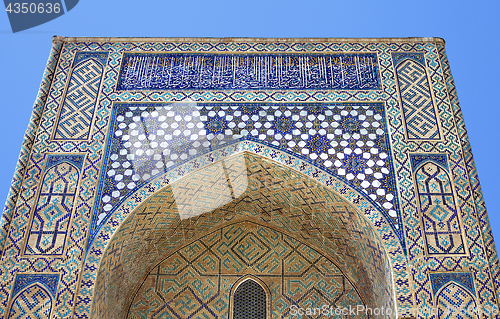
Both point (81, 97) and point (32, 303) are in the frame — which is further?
point (81, 97)

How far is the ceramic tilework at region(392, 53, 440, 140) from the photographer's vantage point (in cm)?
588

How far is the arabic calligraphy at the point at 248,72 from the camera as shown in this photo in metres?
6.23

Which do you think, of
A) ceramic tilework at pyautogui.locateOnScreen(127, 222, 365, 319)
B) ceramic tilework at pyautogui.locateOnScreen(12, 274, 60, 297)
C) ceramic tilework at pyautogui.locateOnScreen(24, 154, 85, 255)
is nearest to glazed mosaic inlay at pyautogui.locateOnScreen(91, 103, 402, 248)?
ceramic tilework at pyautogui.locateOnScreen(24, 154, 85, 255)

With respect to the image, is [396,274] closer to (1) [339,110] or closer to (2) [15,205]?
(1) [339,110]

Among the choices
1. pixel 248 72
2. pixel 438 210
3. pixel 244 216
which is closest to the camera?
pixel 438 210

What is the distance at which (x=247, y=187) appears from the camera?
606cm

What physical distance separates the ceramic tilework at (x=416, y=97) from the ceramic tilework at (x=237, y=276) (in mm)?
1675

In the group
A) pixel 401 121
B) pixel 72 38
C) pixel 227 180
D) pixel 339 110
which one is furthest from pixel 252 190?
pixel 72 38

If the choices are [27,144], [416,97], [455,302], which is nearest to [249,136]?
[416,97]

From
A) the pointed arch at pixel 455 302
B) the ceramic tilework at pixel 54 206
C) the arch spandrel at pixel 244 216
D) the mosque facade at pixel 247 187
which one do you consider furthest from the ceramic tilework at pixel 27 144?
the pointed arch at pixel 455 302

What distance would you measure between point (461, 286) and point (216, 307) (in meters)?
2.41

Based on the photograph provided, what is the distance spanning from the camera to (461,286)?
5.00 meters

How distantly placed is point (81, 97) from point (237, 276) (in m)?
2.46

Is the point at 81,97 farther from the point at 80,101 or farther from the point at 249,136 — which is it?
the point at 249,136
